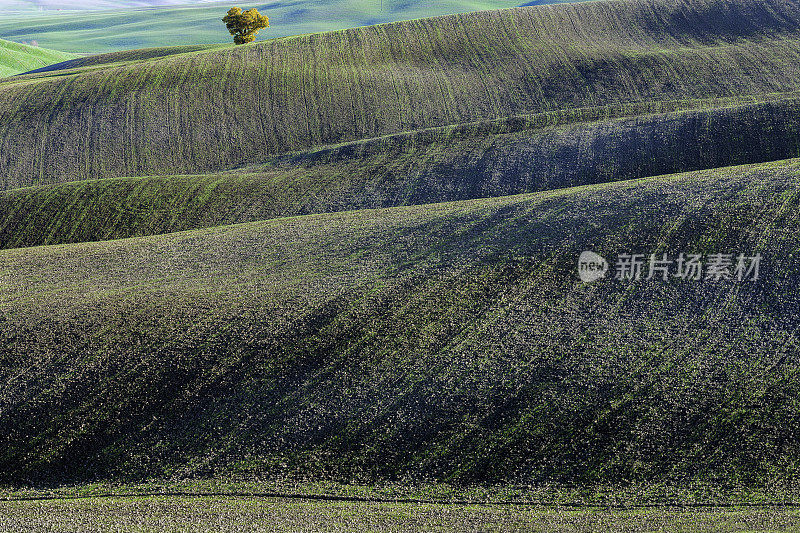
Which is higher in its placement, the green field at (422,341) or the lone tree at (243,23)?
the lone tree at (243,23)

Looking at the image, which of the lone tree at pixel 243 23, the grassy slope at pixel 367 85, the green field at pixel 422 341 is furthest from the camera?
the lone tree at pixel 243 23

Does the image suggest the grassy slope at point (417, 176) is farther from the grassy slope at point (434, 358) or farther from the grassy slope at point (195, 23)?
the grassy slope at point (195, 23)

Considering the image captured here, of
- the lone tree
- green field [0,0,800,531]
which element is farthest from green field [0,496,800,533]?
the lone tree

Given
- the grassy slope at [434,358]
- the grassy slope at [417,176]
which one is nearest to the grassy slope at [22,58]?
the grassy slope at [417,176]

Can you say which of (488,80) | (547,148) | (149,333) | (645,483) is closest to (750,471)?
(645,483)

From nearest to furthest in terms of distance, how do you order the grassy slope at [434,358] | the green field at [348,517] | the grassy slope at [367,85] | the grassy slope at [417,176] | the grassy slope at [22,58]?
the green field at [348,517]
the grassy slope at [434,358]
the grassy slope at [417,176]
the grassy slope at [367,85]
the grassy slope at [22,58]

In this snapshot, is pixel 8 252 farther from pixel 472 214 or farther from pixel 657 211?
pixel 657 211
